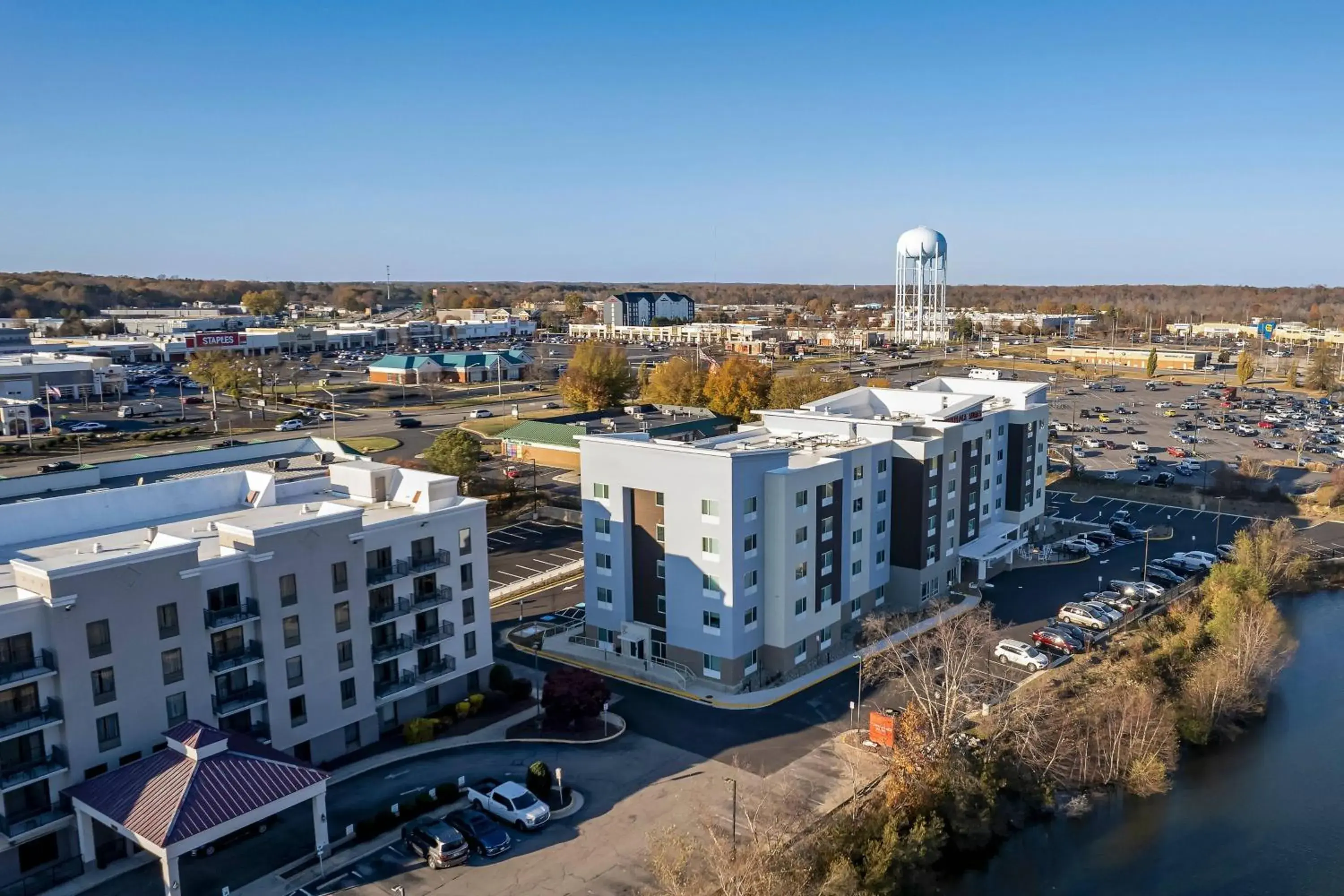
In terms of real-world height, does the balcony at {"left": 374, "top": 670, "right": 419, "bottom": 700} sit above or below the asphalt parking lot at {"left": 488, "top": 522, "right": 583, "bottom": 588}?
above

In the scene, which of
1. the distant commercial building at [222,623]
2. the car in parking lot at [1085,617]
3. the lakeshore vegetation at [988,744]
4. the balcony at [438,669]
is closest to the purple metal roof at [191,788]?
the distant commercial building at [222,623]

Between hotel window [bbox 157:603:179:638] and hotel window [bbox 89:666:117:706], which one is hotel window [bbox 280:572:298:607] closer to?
hotel window [bbox 157:603:179:638]

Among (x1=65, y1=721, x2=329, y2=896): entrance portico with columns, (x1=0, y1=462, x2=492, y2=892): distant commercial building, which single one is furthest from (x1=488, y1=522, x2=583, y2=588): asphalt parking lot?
(x1=65, y1=721, x2=329, y2=896): entrance portico with columns

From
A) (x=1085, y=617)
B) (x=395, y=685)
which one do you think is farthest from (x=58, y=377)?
(x=1085, y=617)

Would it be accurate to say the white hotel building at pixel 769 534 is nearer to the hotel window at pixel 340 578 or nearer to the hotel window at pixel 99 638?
the hotel window at pixel 340 578

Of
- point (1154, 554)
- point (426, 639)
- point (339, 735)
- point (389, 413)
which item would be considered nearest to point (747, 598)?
point (426, 639)

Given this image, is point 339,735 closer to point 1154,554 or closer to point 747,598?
point 747,598
